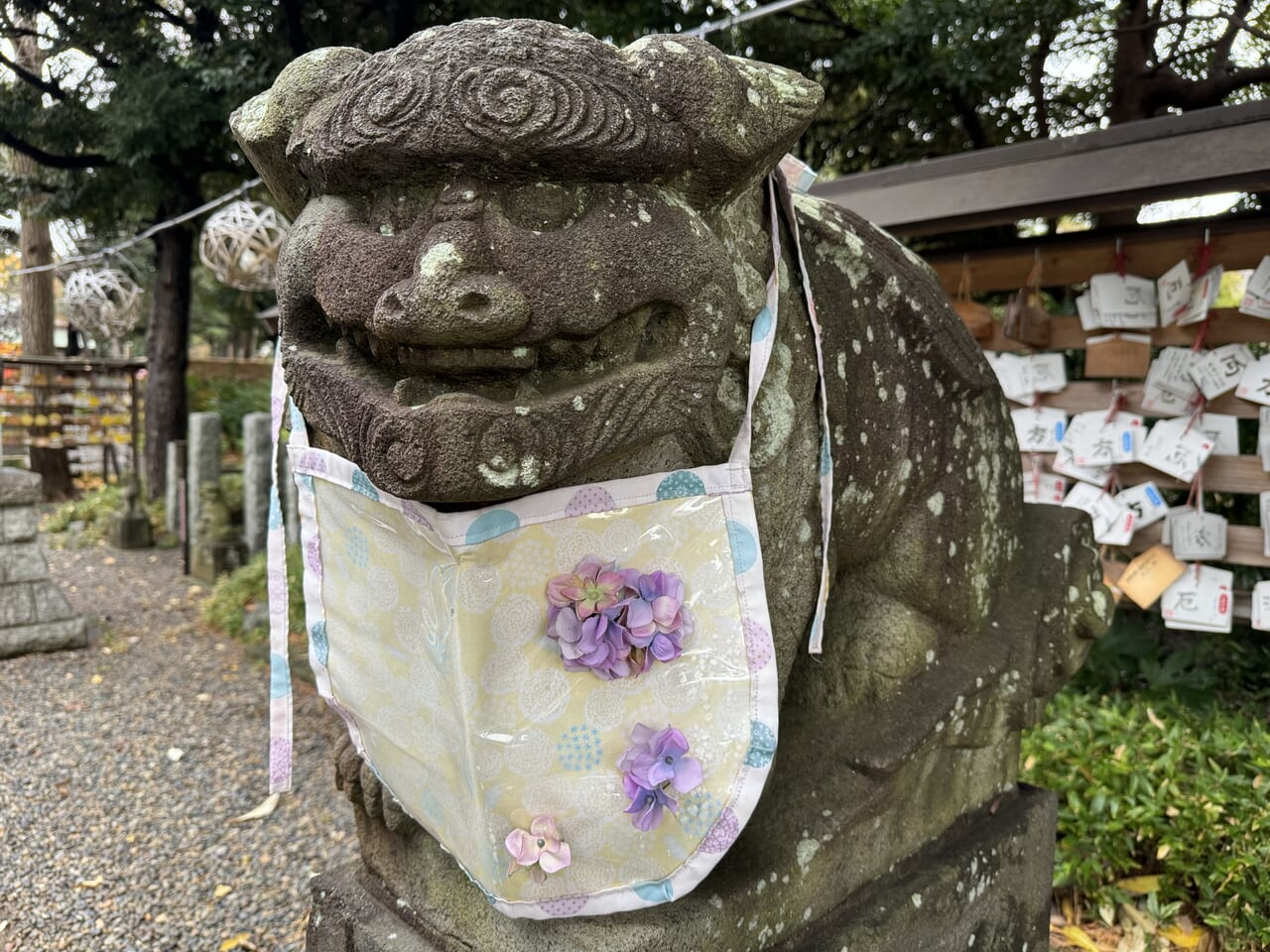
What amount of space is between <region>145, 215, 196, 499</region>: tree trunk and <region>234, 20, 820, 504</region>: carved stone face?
8.12 m

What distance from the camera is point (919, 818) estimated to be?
4.82ft

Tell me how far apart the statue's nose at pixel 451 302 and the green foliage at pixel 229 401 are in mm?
11453

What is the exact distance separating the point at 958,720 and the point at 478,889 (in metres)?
0.79

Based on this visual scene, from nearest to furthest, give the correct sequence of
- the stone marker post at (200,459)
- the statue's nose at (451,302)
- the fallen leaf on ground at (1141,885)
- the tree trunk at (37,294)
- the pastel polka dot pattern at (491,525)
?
the statue's nose at (451,302)
the pastel polka dot pattern at (491,525)
the fallen leaf on ground at (1141,885)
the stone marker post at (200,459)
the tree trunk at (37,294)

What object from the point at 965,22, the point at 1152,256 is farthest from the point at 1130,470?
the point at 965,22

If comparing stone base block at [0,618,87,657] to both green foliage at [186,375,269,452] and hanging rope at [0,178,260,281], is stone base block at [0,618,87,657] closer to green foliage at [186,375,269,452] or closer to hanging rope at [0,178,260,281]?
hanging rope at [0,178,260,281]

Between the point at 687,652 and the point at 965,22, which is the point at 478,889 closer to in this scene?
the point at 687,652

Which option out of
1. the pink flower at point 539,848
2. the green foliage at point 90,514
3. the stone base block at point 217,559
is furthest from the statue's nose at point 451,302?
the green foliage at point 90,514

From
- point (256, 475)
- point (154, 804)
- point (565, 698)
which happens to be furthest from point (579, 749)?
point (256, 475)

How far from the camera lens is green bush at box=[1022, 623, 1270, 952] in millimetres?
2174

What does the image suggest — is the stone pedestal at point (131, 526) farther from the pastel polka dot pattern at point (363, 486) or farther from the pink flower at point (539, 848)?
the pink flower at point (539, 848)

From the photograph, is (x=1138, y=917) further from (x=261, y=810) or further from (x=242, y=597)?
(x=242, y=597)

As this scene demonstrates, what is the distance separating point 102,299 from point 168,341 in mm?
630

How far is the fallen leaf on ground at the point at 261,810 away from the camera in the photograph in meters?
3.01
